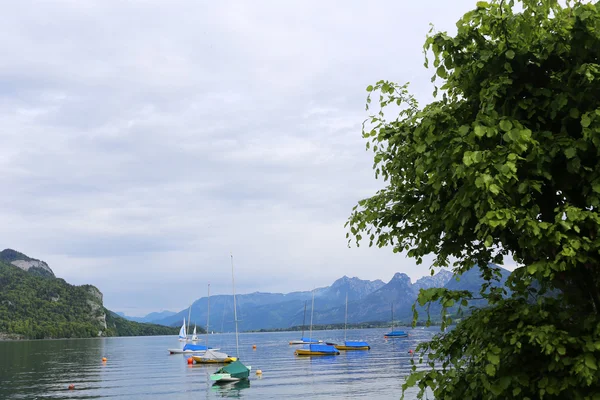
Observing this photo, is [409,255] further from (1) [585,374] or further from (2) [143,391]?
(2) [143,391]

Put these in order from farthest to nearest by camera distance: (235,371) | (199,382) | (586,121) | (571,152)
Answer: (199,382)
(235,371)
(571,152)
(586,121)

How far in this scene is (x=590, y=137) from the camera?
219 inches

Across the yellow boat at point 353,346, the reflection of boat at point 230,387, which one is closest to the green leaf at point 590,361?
the reflection of boat at point 230,387

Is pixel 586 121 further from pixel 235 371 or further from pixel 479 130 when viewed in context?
pixel 235 371

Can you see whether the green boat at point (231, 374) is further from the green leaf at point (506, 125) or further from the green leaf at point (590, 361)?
the green leaf at point (506, 125)

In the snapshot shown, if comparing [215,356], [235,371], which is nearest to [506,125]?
[235,371]

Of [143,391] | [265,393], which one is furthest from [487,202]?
[143,391]

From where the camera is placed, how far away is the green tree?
5492 mm

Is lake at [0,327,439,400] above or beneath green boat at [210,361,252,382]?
beneath

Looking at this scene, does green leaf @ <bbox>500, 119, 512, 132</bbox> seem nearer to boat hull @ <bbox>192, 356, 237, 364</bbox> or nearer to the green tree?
the green tree

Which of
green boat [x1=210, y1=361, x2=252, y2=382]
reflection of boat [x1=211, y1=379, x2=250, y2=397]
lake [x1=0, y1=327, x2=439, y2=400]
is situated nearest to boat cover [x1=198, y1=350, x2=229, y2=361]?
lake [x1=0, y1=327, x2=439, y2=400]

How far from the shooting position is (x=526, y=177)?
6004 mm

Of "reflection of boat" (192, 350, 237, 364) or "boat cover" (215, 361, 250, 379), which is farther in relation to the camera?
"reflection of boat" (192, 350, 237, 364)

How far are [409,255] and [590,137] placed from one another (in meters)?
3.72
